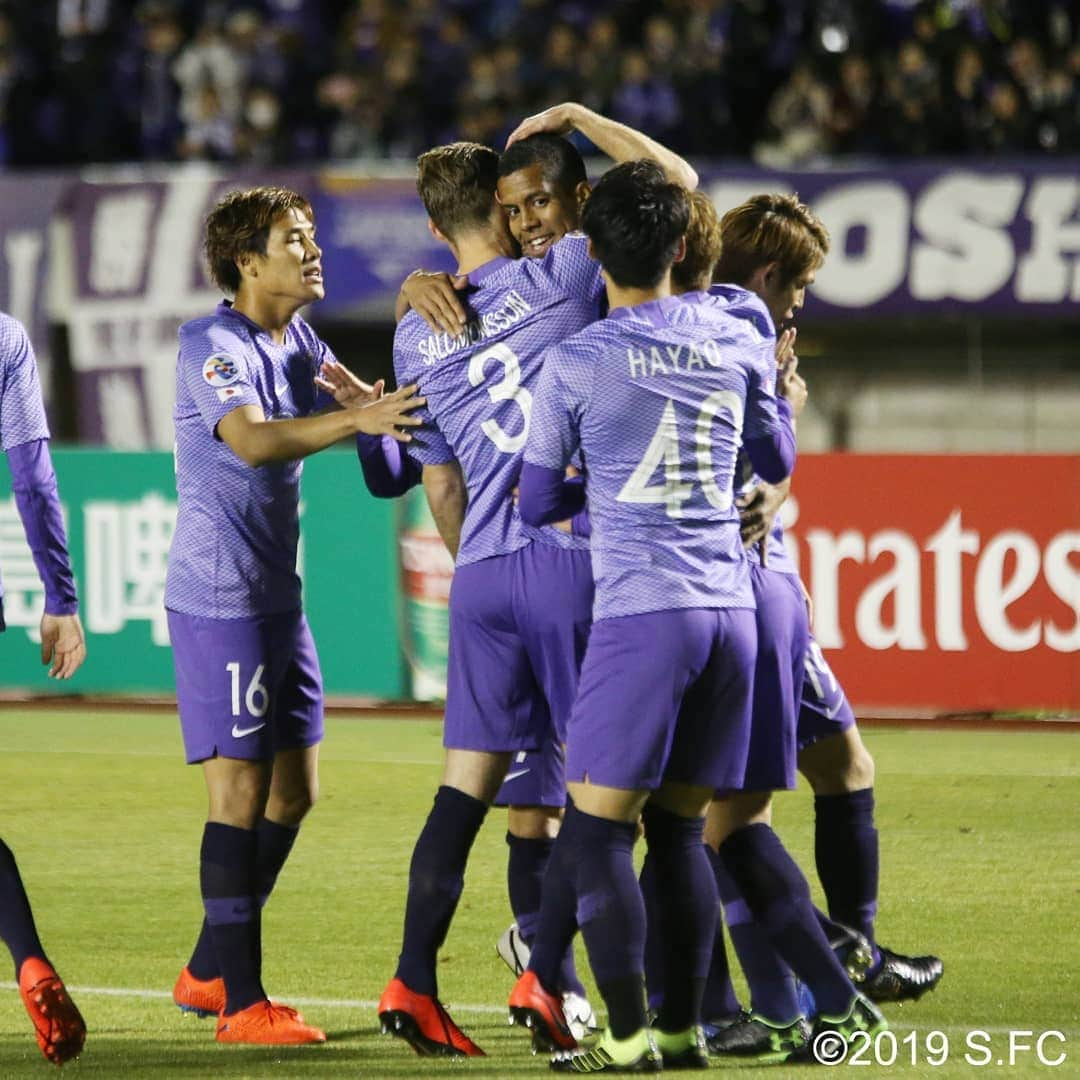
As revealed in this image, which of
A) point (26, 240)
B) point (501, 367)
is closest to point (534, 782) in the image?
point (501, 367)

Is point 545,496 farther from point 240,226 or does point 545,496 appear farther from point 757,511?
point 240,226

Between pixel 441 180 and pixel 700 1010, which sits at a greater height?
pixel 441 180

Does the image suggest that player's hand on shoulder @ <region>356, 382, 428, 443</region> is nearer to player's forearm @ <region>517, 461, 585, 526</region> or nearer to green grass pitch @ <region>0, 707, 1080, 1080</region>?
player's forearm @ <region>517, 461, 585, 526</region>

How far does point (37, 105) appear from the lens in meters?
19.0

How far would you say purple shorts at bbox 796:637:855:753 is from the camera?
593 cm

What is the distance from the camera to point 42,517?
5645 millimetres

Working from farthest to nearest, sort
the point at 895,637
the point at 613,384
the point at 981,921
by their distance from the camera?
the point at 895,637 < the point at 981,921 < the point at 613,384

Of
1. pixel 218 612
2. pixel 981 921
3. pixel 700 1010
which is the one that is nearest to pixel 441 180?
pixel 218 612

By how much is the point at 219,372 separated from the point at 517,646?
1.02m

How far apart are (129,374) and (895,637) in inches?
312

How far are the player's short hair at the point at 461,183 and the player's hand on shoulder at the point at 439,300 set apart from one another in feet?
0.50

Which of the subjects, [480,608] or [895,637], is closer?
[480,608]

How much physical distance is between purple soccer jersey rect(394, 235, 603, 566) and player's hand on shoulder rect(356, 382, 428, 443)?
0.07 metres

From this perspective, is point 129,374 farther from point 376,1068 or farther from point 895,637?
point 376,1068
